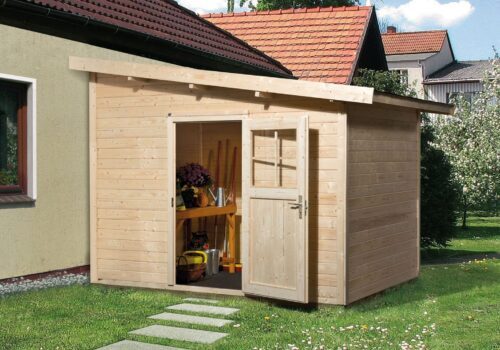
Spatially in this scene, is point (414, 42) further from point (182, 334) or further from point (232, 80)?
point (182, 334)

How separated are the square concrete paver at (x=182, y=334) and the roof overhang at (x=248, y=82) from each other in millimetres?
2695

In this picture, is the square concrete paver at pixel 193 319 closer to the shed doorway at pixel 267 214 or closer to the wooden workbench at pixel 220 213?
the shed doorway at pixel 267 214

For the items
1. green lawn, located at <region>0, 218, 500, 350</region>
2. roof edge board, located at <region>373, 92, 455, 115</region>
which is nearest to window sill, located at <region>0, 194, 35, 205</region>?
green lawn, located at <region>0, 218, 500, 350</region>

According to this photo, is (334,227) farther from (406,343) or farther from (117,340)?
(117,340)

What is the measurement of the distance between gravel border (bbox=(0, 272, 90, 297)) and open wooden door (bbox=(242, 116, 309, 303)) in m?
2.44

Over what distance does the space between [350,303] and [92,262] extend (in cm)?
342

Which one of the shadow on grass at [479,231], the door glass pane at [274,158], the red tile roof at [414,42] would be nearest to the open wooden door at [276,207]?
the door glass pane at [274,158]

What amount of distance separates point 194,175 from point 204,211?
564 millimetres

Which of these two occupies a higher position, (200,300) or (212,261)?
(212,261)

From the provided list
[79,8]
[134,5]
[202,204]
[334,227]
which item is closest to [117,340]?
[334,227]

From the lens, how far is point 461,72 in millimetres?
37656

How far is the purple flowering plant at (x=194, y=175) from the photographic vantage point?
10477mm

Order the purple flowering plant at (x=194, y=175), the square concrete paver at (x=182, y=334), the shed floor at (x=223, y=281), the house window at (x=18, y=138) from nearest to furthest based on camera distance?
the square concrete paver at (x=182, y=334), the house window at (x=18, y=138), the shed floor at (x=223, y=281), the purple flowering plant at (x=194, y=175)

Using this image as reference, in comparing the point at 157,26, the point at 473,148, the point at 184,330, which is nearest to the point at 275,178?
the point at 184,330
